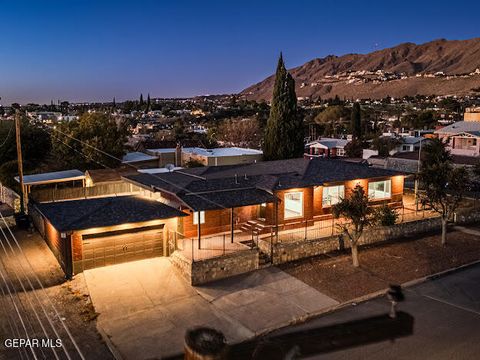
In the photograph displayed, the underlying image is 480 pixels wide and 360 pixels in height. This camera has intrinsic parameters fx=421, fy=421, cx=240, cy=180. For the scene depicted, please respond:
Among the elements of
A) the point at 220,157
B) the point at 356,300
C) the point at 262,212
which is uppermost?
the point at 220,157

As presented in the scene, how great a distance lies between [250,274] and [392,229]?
31.5 ft

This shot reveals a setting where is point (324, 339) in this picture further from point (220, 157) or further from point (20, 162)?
point (220, 157)

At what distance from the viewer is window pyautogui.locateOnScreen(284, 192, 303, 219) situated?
2373 cm

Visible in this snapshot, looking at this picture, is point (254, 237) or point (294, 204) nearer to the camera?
point (254, 237)

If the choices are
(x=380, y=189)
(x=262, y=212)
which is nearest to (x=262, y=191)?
(x=262, y=212)

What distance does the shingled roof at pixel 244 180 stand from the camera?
21266 millimetres

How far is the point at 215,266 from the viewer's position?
17891 mm

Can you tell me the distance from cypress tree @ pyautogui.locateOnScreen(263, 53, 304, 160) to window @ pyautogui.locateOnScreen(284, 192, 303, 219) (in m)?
17.9

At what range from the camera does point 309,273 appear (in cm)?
1872

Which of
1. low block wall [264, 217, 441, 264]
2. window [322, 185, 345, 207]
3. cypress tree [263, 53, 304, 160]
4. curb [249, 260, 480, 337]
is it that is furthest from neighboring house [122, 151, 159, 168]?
curb [249, 260, 480, 337]

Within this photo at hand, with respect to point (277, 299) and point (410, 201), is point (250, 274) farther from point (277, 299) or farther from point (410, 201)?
point (410, 201)

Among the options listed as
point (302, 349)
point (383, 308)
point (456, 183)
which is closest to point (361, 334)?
point (302, 349)

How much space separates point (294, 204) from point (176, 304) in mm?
10515

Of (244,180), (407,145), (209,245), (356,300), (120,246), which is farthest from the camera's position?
(407,145)
